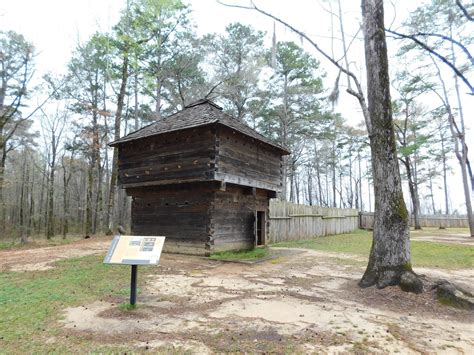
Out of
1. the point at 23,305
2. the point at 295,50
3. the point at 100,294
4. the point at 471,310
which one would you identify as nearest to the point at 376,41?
the point at 471,310

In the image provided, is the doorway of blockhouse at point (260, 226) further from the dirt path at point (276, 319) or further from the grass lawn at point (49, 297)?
the grass lawn at point (49, 297)

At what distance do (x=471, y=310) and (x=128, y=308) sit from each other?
19.7 ft

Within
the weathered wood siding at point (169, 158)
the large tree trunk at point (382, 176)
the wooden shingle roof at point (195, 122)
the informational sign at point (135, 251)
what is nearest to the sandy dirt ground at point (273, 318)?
the large tree trunk at point (382, 176)

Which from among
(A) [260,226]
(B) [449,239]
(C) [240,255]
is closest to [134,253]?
(C) [240,255]

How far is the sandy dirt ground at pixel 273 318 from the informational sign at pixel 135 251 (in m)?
0.85

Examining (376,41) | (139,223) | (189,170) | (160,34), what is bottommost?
(139,223)

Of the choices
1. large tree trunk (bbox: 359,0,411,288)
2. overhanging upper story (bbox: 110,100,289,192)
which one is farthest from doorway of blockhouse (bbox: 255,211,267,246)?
large tree trunk (bbox: 359,0,411,288)

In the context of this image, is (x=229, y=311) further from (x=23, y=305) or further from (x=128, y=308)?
(x=23, y=305)

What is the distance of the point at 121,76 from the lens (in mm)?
21078

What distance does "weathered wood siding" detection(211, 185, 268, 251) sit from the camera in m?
11.6

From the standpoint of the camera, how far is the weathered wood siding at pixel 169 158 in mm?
10797

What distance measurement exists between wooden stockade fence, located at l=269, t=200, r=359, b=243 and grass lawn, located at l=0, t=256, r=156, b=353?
380 inches

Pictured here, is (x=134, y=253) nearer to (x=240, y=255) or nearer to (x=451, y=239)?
(x=240, y=255)

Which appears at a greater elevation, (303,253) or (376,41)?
(376,41)
